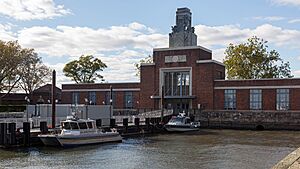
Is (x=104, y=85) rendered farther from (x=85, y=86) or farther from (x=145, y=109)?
(x=145, y=109)

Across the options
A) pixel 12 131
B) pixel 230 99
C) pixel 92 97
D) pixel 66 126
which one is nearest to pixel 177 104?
pixel 230 99

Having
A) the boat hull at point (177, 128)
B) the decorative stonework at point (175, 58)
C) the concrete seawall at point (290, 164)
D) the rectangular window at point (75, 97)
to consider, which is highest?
the decorative stonework at point (175, 58)

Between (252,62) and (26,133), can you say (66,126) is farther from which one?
(252,62)

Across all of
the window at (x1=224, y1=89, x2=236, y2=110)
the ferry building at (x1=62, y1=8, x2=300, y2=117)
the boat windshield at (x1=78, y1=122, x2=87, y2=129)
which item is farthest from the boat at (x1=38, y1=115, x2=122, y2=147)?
the window at (x1=224, y1=89, x2=236, y2=110)

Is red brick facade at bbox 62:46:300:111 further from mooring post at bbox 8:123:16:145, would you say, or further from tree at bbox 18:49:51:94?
mooring post at bbox 8:123:16:145

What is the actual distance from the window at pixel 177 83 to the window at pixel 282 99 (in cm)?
1402

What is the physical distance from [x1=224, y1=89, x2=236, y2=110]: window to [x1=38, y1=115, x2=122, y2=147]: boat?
3161 cm

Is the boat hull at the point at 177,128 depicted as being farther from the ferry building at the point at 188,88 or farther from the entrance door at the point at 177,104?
the entrance door at the point at 177,104

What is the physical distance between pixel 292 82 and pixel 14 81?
141 feet

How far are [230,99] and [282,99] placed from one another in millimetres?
7661

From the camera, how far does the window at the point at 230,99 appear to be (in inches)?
2625

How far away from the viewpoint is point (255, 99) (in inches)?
2566

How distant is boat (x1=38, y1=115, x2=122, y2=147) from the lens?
34.7m

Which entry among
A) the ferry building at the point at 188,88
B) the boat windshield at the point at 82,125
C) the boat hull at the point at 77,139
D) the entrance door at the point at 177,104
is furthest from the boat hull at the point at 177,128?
the boat windshield at the point at 82,125
